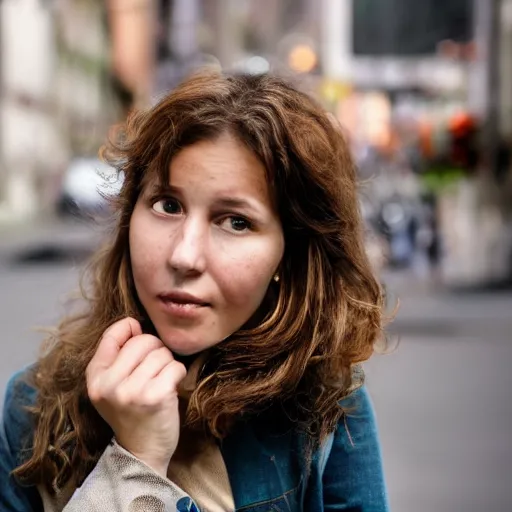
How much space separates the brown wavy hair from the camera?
1.57 m

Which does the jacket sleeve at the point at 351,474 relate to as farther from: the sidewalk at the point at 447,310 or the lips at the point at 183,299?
the sidewalk at the point at 447,310

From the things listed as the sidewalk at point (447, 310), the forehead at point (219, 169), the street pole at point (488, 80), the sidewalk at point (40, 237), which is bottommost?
the sidewalk at point (40, 237)

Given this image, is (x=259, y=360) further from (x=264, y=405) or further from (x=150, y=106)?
(x=150, y=106)

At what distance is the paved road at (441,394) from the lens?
19.8 ft

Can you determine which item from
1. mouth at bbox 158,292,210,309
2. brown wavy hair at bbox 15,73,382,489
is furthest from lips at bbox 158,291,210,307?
brown wavy hair at bbox 15,73,382,489

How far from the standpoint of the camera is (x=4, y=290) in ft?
50.1

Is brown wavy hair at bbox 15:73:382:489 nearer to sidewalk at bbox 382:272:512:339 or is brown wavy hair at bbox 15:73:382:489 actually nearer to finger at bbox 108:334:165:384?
finger at bbox 108:334:165:384

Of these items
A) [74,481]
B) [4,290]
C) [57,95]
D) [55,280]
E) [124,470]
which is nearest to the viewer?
[124,470]

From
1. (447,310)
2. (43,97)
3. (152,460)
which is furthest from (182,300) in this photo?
(43,97)

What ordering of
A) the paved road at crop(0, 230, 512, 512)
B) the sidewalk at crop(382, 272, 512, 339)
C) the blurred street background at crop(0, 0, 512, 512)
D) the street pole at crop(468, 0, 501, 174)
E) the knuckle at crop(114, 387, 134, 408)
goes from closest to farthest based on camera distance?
the knuckle at crop(114, 387, 134, 408) < the paved road at crop(0, 230, 512, 512) < the blurred street background at crop(0, 0, 512, 512) < the sidewalk at crop(382, 272, 512, 339) < the street pole at crop(468, 0, 501, 174)

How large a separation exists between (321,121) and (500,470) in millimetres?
Result: 5122

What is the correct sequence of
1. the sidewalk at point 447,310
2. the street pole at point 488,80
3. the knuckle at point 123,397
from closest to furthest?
the knuckle at point 123,397 → the sidewalk at point 447,310 → the street pole at point 488,80

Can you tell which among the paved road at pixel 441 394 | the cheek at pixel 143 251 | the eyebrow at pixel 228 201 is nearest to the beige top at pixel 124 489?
the cheek at pixel 143 251

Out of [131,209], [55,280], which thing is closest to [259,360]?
[131,209]
